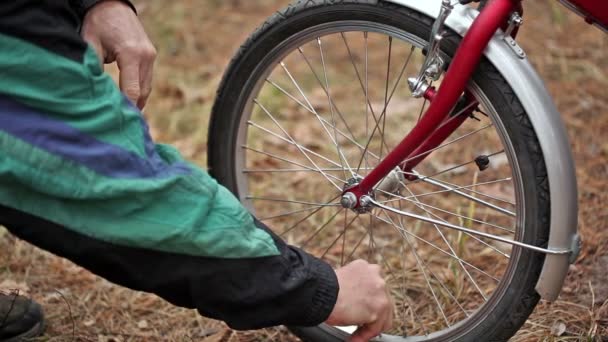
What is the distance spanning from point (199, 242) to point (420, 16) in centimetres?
60

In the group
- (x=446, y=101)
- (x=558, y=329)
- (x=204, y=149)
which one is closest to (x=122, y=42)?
(x=446, y=101)

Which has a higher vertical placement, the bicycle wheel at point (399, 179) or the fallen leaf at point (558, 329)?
the bicycle wheel at point (399, 179)

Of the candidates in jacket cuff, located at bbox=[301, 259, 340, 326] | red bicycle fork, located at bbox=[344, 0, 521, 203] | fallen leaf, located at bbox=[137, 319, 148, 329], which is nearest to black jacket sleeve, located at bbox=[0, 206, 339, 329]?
jacket cuff, located at bbox=[301, 259, 340, 326]

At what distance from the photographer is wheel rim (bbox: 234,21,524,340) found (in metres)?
1.62

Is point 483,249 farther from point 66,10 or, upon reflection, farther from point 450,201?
point 66,10

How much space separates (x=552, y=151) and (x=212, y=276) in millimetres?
598

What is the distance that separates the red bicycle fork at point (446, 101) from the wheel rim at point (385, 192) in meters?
0.04

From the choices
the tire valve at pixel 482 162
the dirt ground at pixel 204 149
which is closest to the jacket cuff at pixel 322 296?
the tire valve at pixel 482 162

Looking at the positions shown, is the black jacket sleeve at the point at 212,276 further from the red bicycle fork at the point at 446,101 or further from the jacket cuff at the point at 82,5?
the jacket cuff at the point at 82,5

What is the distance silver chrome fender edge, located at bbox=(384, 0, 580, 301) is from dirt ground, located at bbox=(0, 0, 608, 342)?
34 cm

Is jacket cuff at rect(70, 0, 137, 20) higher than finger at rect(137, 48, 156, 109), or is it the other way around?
→ jacket cuff at rect(70, 0, 137, 20)

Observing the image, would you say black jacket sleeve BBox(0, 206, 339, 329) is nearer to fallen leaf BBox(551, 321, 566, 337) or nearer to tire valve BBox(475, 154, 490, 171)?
tire valve BBox(475, 154, 490, 171)

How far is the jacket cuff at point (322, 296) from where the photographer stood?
4.31ft

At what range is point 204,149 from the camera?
9.06ft
